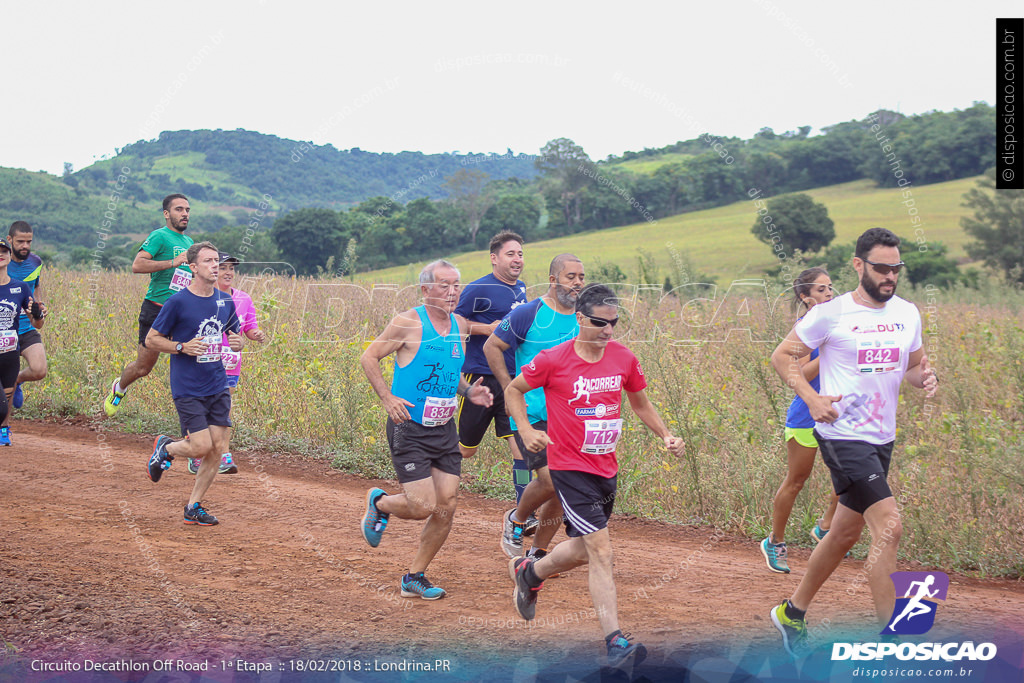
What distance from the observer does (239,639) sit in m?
4.96

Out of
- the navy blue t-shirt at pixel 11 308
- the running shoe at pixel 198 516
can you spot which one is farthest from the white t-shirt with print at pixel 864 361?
the navy blue t-shirt at pixel 11 308

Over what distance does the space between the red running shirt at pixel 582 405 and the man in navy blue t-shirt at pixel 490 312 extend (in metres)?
2.03

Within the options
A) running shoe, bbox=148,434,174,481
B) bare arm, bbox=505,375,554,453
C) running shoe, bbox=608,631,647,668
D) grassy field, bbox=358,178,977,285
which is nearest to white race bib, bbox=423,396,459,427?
bare arm, bbox=505,375,554,453

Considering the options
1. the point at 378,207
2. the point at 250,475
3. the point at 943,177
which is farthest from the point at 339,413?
the point at 943,177

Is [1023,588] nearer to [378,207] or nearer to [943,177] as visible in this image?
[378,207]

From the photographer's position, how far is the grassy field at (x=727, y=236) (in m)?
19.0

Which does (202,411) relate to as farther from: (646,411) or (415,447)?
(646,411)

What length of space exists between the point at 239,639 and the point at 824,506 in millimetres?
5449

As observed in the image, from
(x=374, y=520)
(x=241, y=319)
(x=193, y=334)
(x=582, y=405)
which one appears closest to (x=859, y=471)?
(x=582, y=405)

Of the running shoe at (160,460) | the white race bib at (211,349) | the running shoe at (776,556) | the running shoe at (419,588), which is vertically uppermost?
the white race bib at (211,349)

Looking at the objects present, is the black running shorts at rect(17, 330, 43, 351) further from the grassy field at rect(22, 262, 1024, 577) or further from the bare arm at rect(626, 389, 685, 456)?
the bare arm at rect(626, 389, 685, 456)

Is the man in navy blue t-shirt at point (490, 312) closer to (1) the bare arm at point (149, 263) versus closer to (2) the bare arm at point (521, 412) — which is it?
(2) the bare arm at point (521, 412)

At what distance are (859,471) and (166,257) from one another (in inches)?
295

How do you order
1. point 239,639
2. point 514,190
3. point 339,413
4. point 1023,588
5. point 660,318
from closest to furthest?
point 239,639 → point 1023,588 → point 339,413 → point 660,318 → point 514,190
